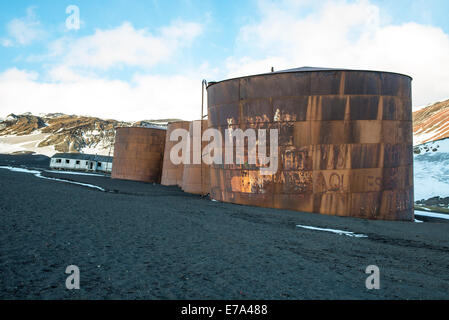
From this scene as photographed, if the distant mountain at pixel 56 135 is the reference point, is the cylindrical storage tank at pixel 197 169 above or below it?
below

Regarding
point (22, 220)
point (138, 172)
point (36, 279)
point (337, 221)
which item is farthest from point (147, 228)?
point (138, 172)

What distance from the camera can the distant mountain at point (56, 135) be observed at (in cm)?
9294

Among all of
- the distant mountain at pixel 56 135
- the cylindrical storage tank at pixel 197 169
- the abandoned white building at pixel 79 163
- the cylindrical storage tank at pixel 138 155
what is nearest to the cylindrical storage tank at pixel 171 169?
the cylindrical storage tank at pixel 138 155

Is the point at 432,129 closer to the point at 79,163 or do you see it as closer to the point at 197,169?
the point at 197,169

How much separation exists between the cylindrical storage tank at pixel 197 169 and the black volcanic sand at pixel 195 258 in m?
8.70

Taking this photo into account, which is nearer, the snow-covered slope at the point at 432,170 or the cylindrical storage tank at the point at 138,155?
the cylindrical storage tank at the point at 138,155

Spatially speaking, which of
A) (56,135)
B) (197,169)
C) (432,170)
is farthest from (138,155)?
(56,135)

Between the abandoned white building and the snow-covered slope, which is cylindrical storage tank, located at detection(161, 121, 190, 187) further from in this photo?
the abandoned white building

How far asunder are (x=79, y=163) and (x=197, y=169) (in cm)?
3681

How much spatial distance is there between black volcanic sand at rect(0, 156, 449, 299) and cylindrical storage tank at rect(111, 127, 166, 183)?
18043mm

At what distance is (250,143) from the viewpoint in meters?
10.5

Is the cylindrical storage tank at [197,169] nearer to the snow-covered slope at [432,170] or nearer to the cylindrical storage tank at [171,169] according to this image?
the cylindrical storage tank at [171,169]

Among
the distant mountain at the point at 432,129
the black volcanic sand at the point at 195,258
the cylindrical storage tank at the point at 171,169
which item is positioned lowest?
the black volcanic sand at the point at 195,258
